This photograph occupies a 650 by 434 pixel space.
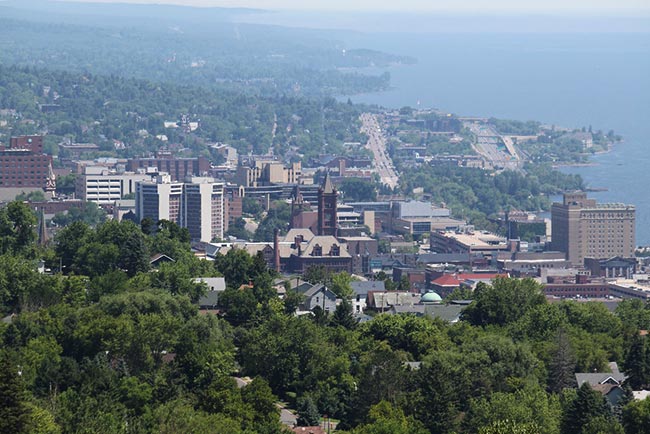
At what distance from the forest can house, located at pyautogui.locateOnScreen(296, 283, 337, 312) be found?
275 centimetres

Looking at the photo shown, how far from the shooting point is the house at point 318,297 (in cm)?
5703

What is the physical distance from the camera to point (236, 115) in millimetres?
195625

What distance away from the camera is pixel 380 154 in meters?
176

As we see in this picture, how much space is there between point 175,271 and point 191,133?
13096cm

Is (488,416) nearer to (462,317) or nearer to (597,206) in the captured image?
(462,317)

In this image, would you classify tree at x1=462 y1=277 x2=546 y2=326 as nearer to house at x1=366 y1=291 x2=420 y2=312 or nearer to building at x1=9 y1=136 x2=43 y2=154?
house at x1=366 y1=291 x2=420 y2=312

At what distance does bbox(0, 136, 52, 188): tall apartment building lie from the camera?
120312mm

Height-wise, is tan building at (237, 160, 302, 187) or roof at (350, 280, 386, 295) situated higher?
tan building at (237, 160, 302, 187)

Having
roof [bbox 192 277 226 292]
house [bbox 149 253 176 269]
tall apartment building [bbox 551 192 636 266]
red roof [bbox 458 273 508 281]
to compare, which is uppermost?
house [bbox 149 253 176 269]

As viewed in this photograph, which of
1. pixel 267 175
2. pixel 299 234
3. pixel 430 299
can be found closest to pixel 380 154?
pixel 267 175

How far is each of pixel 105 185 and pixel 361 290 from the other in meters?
53.9

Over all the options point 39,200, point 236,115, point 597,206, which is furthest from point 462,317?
point 236,115

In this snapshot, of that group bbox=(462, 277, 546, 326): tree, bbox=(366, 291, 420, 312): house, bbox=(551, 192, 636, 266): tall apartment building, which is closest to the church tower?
bbox=(551, 192, 636, 266): tall apartment building

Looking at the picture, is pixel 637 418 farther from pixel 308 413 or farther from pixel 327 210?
pixel 327 210
